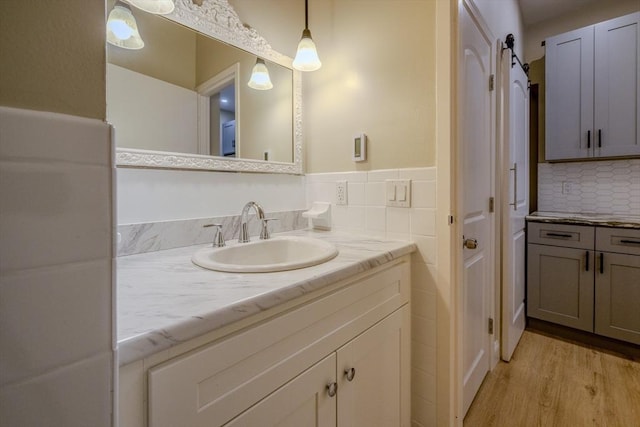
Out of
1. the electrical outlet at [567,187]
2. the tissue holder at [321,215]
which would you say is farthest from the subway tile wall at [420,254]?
the electrical outlet at [567,187]

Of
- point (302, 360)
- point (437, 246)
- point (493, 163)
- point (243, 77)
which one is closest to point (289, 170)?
point (243, 77)

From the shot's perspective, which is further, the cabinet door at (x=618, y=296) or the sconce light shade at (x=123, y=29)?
the cabinet door at (x=618, y=296)

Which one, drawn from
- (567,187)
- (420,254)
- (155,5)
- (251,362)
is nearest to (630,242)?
(567,187)

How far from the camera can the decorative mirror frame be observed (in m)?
1.01

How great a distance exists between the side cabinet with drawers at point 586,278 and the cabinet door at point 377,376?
1.57m

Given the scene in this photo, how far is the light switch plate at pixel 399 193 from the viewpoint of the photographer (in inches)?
46.3

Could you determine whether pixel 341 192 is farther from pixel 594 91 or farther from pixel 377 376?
pixel 594 91

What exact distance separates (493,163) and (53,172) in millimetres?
1857

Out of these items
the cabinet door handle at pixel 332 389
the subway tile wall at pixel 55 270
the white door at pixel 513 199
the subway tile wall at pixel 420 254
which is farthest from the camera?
the white door at pixel 513 199

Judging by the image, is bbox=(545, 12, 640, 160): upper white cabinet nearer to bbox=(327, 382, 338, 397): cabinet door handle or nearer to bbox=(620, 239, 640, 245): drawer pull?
bbox=(620, 239, 640, 245): drawer pull

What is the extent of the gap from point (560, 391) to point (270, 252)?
5.46 feet

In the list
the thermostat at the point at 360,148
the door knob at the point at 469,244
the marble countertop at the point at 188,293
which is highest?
the thermostat at the point at 360,148

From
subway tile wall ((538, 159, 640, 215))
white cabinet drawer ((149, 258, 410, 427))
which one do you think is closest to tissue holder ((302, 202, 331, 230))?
white cabinet drawer ((149, 258, 410, 427))

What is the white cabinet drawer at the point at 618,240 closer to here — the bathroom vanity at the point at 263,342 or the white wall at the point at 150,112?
the bathroom vanity at the point at 263,342
